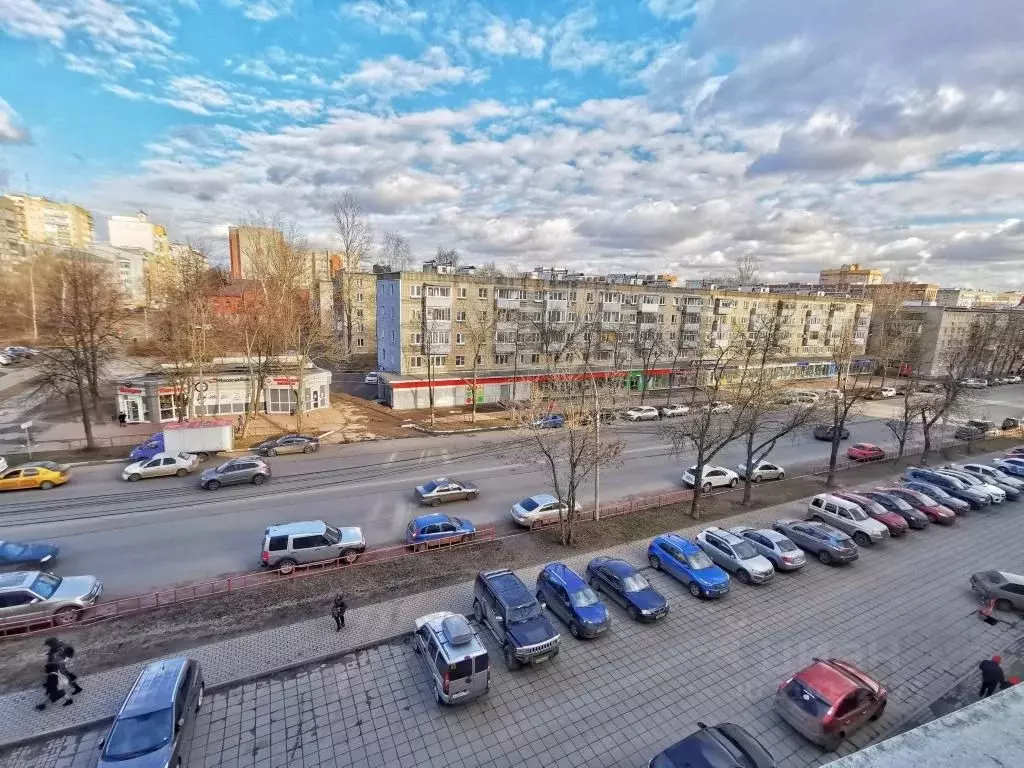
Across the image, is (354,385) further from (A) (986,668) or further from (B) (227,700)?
(A) (986,668)

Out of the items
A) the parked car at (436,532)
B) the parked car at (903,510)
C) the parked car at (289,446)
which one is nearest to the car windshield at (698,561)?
the parked car at (436,532)

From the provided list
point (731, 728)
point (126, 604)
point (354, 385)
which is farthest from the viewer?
point (354, 385)

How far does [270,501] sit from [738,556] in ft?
64.5

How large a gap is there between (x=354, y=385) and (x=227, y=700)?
40473mm

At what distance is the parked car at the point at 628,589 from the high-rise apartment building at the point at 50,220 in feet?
433

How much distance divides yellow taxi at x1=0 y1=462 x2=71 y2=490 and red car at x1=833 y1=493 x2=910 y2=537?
3615 cm

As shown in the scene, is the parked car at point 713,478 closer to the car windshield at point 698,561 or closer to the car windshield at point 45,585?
the car windshield at point 698,561

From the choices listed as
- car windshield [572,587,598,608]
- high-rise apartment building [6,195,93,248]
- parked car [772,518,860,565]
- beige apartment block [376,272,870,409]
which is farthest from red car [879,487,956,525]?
high-rise apartment building [6,195,93,248]

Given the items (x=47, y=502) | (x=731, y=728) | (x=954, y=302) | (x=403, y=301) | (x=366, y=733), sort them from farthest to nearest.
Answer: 1. (x=954, y=302)
2. (x=403, y=301)
3. (x=47, y=502)
4. (x=366, y=733)
5. (x=731, y=728)

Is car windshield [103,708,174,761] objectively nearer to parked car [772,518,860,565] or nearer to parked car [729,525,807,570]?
parked car [729,525,807,570]

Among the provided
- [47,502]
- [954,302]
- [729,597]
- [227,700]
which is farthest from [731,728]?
[954,302]

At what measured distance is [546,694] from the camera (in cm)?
1109

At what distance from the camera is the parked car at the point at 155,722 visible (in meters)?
8.20

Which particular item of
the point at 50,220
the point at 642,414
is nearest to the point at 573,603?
the point at 642,414
